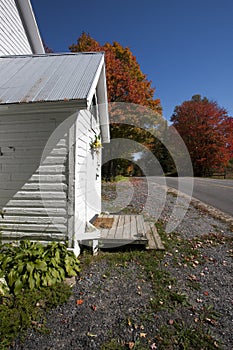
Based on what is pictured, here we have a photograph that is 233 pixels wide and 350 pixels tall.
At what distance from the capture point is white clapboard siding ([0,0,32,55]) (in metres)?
6.27

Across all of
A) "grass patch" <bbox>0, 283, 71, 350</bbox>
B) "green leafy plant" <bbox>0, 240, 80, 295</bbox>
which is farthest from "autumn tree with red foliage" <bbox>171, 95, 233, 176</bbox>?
"grass patch" <bbox>0, 283, 71, 350</bbox>

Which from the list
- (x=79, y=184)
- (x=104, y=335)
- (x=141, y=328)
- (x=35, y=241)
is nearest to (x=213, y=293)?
(x=141, y=328)

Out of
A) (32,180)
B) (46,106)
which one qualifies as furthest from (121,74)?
(32,180)

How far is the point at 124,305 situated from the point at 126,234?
5.86 feet

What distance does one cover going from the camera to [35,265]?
3.04 meters

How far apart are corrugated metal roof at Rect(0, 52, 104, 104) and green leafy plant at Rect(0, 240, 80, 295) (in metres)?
2.55

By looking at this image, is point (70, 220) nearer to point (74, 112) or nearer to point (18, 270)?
point (18, 270)

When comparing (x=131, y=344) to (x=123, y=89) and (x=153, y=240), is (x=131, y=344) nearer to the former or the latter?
(x=153, y=240)

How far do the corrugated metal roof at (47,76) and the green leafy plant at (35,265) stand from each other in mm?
2550

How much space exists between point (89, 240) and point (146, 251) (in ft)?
4.33

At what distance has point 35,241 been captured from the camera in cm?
388

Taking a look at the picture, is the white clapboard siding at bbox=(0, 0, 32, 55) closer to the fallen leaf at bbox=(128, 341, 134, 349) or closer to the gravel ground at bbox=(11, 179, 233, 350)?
the gravel ground at bbox=(11, 179, 233, 350)

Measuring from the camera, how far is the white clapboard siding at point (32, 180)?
3.79 meters

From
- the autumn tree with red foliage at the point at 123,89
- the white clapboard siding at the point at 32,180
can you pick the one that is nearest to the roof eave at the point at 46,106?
the white clapboard siding at the point at 32,180
